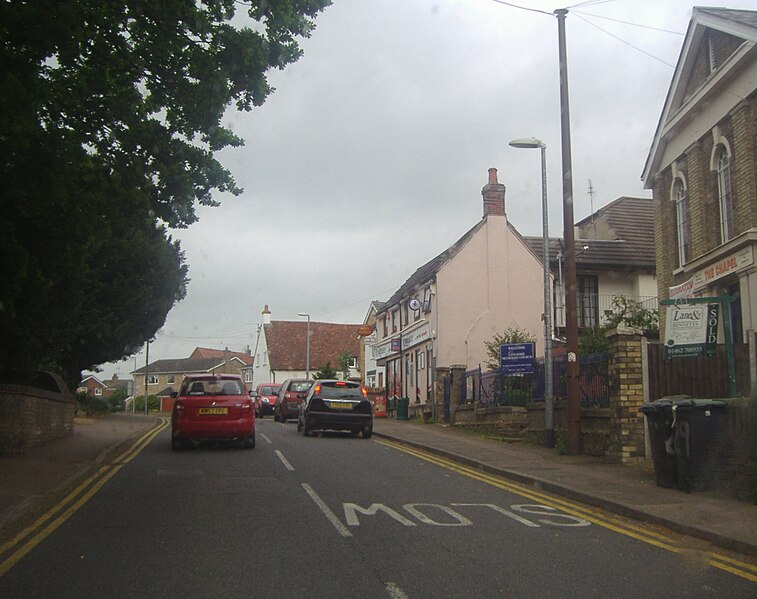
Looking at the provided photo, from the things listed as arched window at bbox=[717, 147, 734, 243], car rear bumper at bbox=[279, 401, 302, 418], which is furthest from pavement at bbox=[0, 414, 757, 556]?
car rear bumper at bbox=[279, 401, 302, 418]

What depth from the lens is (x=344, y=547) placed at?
7809 mm

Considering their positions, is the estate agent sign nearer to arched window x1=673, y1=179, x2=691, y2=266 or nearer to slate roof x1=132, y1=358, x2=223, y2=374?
arched window x1=673, y1=179, x2=691, y2=266

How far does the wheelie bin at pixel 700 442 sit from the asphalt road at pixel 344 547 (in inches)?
72.6

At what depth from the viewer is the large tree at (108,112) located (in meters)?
9.50

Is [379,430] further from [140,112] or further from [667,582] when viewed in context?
[667,582]

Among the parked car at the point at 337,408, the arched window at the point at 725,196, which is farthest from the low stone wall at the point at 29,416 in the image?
the arched window at the point at 725,196

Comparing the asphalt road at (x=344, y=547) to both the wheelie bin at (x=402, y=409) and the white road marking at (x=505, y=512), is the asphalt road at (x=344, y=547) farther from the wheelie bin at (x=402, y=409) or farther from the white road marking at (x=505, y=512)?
the wheelie bin at (x=402, y=409)

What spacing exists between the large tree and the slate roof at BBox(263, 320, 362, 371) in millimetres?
56072

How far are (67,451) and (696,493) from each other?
12395mm

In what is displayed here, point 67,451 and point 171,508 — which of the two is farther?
point 67,451

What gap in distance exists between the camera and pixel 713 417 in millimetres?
11148

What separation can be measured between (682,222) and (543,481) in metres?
11.4

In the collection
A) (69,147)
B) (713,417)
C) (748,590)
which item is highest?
(69,147)

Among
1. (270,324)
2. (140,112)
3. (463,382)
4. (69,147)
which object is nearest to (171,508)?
(69,147)
